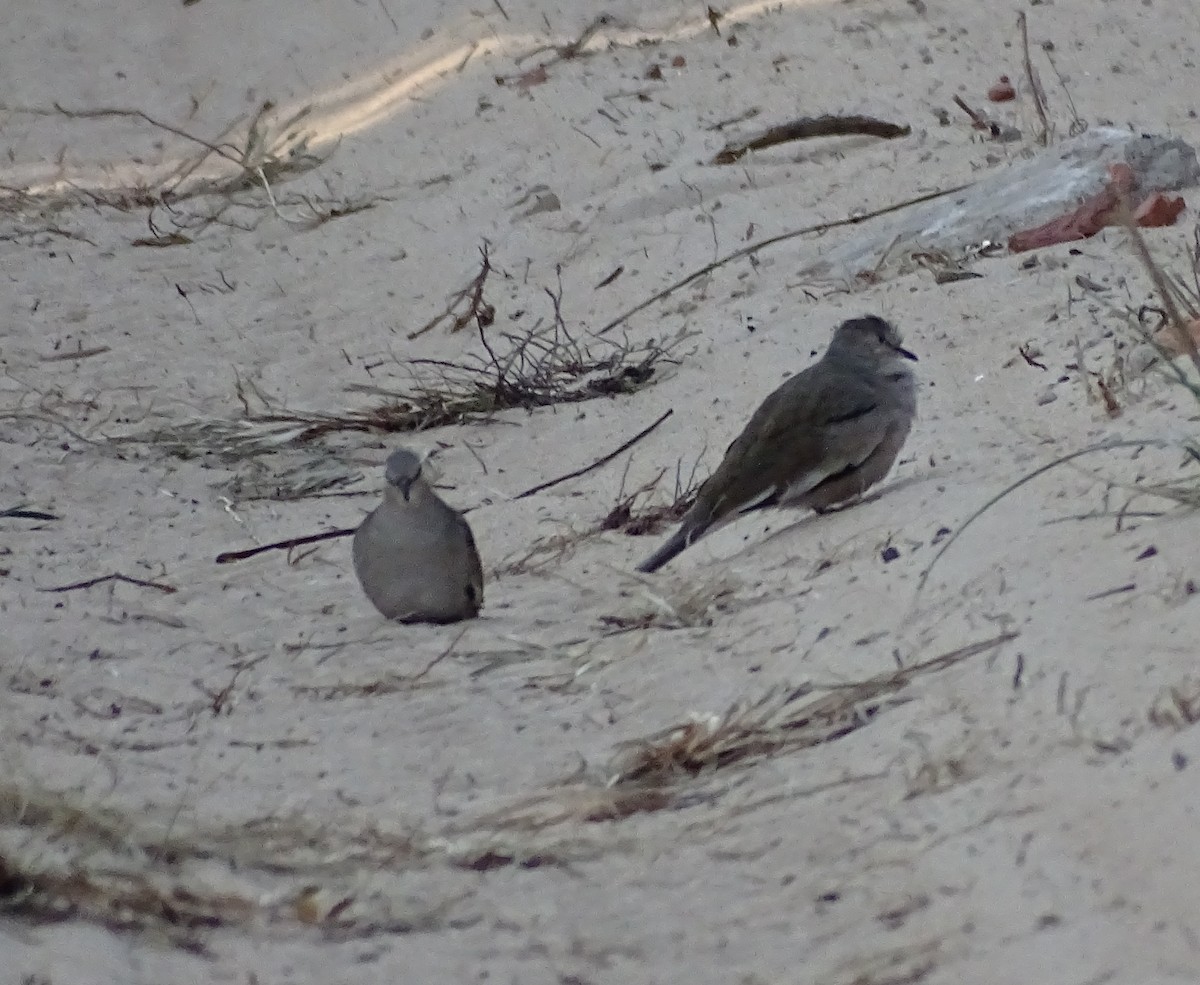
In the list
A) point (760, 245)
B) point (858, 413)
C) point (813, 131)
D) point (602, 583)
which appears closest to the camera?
point (602, 583)

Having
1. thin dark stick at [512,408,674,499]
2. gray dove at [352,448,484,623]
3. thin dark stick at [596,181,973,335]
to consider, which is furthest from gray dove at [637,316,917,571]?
thin dark stick at [596,181,973,335]

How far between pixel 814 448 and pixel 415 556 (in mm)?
964

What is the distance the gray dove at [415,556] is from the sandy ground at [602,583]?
0.25ft

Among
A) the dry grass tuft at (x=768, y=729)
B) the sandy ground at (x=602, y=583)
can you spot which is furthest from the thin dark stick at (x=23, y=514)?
the dry grass tuft at (x=768, y=729)

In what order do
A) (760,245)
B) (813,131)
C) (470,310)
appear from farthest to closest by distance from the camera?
(813,131), (470,310), (760,245)

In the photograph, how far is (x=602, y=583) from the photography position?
157 inches

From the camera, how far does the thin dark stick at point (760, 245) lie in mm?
5656

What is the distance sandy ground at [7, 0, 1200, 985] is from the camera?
2.20 meters

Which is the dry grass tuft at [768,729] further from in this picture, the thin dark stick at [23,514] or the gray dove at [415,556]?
the thin dark stick at [23,514]

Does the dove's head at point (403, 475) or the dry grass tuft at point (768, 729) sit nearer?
the dry grass tuft at point (768, 729)

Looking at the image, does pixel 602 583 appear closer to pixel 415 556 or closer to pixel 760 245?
pixel 415 556

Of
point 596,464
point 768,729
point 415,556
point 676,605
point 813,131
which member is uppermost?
point 813,131

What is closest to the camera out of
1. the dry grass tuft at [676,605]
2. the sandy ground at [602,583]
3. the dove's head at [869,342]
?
the sandy ground at [602,583]

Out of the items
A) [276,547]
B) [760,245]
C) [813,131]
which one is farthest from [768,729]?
[813,131]
